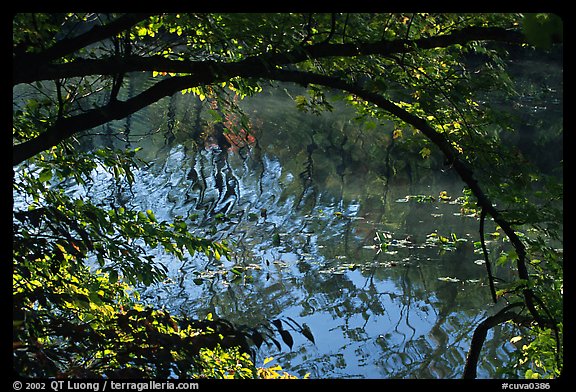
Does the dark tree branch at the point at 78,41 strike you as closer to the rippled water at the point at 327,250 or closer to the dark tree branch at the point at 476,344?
the rippled water at the point at 327,250

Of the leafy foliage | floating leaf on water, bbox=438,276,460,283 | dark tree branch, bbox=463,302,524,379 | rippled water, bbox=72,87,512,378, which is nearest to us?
the leafy foliage

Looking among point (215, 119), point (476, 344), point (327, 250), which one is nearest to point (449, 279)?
point (327, 250)

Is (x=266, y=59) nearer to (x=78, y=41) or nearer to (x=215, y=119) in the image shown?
(x=215, y=119)

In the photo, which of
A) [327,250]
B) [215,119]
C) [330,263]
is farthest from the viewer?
[327,250]

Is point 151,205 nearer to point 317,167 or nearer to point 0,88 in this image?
point 317,167

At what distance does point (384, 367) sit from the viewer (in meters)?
5.89

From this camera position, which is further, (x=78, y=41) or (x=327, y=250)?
(x=327, y=250)

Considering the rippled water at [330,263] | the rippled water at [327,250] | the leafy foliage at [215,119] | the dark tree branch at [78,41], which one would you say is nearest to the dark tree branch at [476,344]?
the leafy foliage at [215,119]

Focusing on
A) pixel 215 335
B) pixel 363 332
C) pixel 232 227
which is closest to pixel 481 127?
pixel 215 335

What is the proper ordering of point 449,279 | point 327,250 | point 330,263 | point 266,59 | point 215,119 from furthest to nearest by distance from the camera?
1. point 327,250
2. point 330,263
3. point 449,279
4. point 215,119
5. point 266,59


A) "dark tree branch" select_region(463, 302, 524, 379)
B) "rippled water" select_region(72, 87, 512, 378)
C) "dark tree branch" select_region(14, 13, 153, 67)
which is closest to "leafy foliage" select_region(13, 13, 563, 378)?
"dark tree branch" select_region(14, 13, 153, 67)

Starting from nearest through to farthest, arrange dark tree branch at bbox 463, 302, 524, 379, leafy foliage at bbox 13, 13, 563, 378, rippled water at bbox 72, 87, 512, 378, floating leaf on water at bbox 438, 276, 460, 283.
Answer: leafy foliage at bbox 13, 13, 563, 378, dark tree branch at bbox 463, 302, 524, 379, rippled water at bbox 72, 87, 512, 378, floating leaf on water at bbox 438, 276, 460, 283

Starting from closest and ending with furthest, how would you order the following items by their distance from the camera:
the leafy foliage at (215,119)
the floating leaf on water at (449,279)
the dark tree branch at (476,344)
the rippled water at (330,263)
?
the leafy foliage at (215,119), the dark tree branch at (476,344), the rippled water at (330,263), the floating leaf on water at (449,279)

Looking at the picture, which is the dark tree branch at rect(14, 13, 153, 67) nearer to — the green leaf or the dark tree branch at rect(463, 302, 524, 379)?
the green leaf
